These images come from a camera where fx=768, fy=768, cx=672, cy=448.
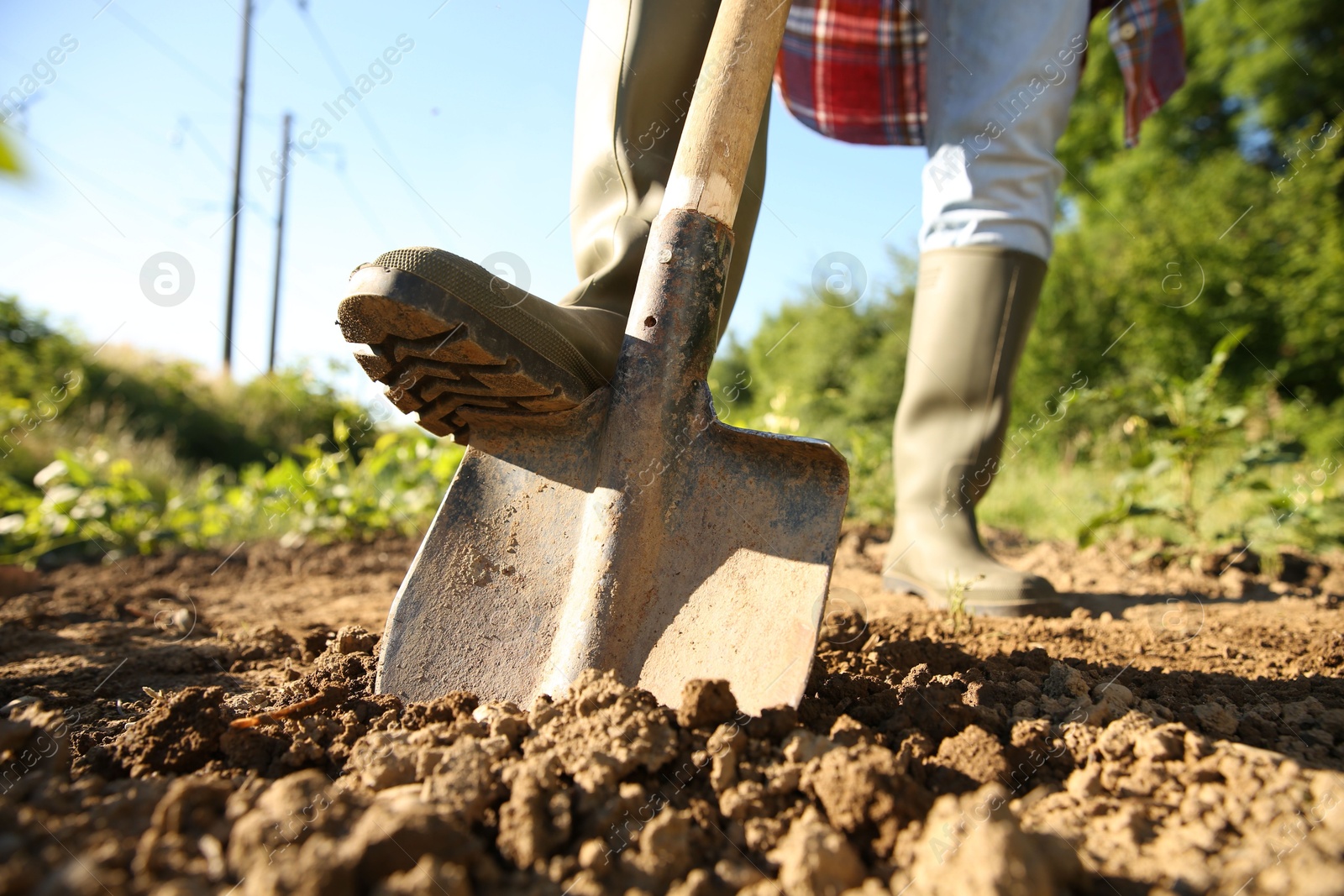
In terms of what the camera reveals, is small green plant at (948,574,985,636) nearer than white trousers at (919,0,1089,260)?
Yes

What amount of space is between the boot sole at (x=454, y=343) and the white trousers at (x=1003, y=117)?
1.30 metres

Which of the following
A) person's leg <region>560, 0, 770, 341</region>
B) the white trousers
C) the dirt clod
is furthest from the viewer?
the white trousers

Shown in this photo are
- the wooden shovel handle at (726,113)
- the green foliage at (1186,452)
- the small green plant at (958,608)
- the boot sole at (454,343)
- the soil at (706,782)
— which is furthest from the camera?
the green foliage at (1186,452)

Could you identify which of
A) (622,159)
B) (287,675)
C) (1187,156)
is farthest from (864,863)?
(1187,156)

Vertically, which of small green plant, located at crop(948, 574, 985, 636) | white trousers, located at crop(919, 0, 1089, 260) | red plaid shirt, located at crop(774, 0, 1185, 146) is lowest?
small green plant, located at crop(948, 574, 985, 636)

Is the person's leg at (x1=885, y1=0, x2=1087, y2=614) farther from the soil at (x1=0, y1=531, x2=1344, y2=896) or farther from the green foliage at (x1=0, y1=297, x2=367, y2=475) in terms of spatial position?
the green foliage at (x1=0, y1=297, x2=367, y2=475)

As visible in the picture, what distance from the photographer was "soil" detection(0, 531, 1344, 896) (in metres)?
0.69

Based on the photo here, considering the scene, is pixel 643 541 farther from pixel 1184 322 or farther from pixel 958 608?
pixel 1184 322

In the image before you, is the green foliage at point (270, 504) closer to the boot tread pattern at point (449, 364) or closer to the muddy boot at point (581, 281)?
the muddy boot at point (581, 281)

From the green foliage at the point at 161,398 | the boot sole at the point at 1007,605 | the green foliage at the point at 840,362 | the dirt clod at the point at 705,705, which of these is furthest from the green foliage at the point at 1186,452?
the green foliage at the point at 840,362

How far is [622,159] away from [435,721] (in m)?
1.12

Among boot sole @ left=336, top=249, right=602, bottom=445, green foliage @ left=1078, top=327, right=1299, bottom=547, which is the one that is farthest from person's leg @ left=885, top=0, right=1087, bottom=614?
boot sole @ left=336, top=249, right=602, bottom=445

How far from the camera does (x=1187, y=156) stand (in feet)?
50.1

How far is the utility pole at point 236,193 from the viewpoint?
1198 centimetres
